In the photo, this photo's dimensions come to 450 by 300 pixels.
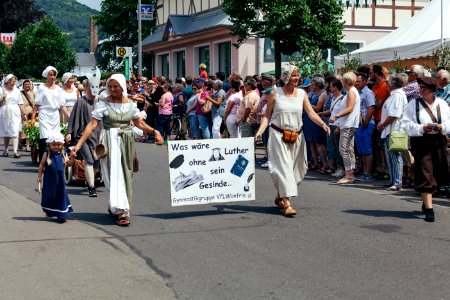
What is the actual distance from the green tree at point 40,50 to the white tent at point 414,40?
5304 cm

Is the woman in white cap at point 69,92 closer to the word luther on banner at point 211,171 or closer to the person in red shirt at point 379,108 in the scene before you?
the person in red shirt at point 379,108

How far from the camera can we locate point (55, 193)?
1043cm

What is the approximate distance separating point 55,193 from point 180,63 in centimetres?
3942

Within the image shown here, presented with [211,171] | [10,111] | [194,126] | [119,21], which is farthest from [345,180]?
[119,21]

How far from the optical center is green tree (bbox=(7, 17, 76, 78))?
238ft

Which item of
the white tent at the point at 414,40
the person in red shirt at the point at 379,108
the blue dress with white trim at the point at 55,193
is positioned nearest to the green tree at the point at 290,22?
the white tent at the point at 414,40

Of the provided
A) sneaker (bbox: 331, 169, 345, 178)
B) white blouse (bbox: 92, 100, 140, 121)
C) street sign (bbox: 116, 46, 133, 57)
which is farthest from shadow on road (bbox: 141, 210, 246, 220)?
street sign (bbox: 116, 46, 133, 57)

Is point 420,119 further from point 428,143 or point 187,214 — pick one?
point 187,214

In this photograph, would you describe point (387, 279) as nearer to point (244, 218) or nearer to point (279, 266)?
point (279, 266)

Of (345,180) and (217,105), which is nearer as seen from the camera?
(345,180)

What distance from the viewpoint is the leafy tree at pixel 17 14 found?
269ft

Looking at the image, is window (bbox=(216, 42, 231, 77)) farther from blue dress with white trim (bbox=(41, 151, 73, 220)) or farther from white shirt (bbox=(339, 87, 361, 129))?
blue dress with white trim (bbox=(41, 151, 73, 220))

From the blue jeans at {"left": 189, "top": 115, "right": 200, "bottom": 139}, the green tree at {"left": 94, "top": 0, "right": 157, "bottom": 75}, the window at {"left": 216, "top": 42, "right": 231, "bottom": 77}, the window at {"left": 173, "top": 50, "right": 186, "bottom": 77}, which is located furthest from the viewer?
the green tree at {"left": 94, "top": 0, "right": 157, "bottom": 75}

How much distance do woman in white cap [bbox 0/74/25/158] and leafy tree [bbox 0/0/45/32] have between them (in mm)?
62850
